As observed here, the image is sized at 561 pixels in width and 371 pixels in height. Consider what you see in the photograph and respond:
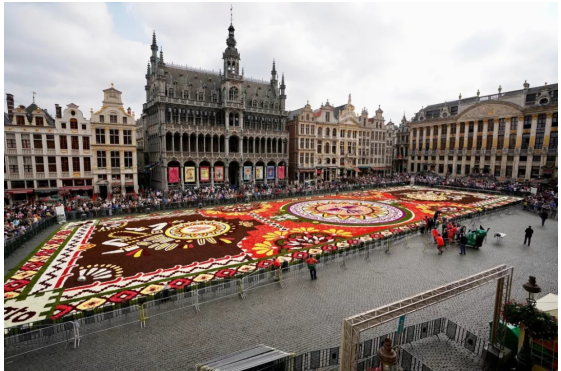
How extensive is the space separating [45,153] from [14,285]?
2685 centimetres

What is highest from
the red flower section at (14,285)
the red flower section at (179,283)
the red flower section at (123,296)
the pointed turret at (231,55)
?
the pointed turret at (231,55)

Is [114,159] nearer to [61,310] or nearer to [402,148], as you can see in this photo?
[61,310]

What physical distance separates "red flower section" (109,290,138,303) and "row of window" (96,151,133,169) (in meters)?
30.5

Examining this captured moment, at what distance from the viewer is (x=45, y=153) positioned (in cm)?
3547

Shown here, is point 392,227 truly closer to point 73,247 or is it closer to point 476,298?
point 476,298

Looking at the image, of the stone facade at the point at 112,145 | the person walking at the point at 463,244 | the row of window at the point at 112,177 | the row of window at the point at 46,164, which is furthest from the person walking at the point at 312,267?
the row of window at the point at 46,164

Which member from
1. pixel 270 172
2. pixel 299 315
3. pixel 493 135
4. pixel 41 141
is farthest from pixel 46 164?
pixel 493 135

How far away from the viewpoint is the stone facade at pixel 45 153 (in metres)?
34.0

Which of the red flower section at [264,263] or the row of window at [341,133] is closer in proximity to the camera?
the red flower section at [264,263]

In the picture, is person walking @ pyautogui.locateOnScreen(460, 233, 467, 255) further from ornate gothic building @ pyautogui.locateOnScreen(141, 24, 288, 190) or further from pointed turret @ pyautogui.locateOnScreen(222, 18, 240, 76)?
pointed turret @ pyautogui.locateOnScreen(222, 18, 240, 76)

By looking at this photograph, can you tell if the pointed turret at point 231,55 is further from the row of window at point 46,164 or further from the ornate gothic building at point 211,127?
the row of window at point 46,164

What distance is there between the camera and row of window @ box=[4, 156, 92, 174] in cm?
3425

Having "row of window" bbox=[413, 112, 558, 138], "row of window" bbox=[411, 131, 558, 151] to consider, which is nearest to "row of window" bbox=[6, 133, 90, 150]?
"row of window" bbox=[411, 131, 558, 151]

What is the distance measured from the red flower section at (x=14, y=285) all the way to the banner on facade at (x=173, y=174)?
3078 centimetres
